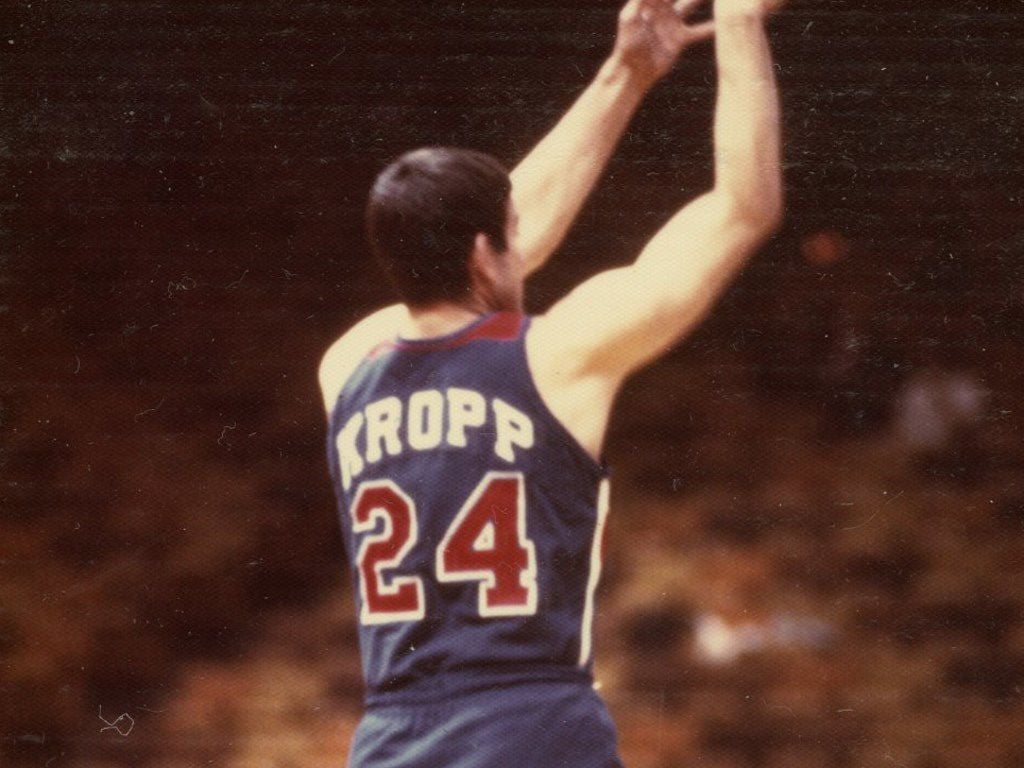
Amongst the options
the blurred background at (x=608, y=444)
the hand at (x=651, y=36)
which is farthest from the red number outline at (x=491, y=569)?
the blurred background at (x=608, y=444)

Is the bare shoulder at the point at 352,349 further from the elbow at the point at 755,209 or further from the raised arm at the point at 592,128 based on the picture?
the elbow at the point at 755,209

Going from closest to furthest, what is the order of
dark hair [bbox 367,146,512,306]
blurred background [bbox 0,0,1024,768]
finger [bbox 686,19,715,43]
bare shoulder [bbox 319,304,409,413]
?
dark hair [bbox 367,146,512,306] → bare shoulder [bbox 319,304,409,413] → finger [bbox 686,19,715,43] → blurred background [bbox 0,0,1024,768]

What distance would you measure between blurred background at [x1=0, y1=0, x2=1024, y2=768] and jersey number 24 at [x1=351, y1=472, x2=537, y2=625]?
7.13 ft

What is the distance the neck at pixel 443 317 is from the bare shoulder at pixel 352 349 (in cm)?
11

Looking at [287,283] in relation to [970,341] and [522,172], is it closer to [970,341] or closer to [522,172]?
[522,172]

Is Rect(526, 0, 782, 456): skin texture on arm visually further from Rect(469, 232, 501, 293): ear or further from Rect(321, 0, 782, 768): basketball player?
Rect(469, 232, 501, 293): ear

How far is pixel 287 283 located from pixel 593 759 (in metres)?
2.87

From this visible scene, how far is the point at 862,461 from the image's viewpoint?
4.55 m

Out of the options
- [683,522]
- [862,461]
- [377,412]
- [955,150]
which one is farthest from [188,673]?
[955,150]

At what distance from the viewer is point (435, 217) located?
2031 mm

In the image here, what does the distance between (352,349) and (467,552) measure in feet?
1.61

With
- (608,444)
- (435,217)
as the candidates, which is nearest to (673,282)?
(435,217)

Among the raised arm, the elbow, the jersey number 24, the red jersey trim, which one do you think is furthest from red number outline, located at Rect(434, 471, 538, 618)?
the raised arm

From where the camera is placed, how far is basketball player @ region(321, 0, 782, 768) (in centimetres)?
196
